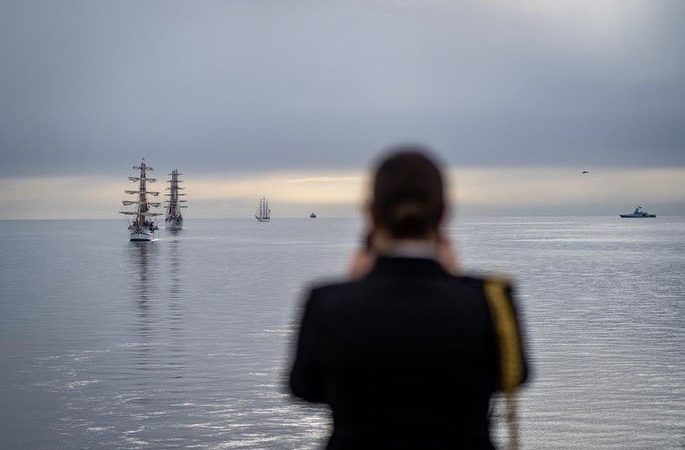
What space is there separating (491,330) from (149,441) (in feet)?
49.3

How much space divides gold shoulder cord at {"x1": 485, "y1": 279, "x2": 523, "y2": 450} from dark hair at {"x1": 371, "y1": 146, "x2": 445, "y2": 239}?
0.95 ft

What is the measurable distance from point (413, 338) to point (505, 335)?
298 millimetres

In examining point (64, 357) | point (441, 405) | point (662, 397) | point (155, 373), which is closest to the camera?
point (441, 405)

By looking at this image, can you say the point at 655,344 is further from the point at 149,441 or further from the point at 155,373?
the point at 149,441

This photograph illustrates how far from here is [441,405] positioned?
2879mm

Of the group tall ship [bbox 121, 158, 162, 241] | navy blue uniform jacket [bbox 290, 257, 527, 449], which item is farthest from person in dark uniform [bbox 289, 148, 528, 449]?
tall ship [bbox 121, 158, 162, 241]

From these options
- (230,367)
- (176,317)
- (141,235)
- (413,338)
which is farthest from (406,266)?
(141,235)

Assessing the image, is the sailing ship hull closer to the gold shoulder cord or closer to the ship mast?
the ship mast

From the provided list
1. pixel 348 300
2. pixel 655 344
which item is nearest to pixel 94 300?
pixel 655 344

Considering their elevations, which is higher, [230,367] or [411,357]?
[411,357]

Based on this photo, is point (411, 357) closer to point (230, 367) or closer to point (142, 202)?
point (230, 367)

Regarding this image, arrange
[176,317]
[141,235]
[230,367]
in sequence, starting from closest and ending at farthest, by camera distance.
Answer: [230,367] → [176,317] → [141,235]

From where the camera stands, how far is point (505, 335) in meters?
2.87

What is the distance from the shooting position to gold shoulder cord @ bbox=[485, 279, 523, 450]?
2.87 metres
